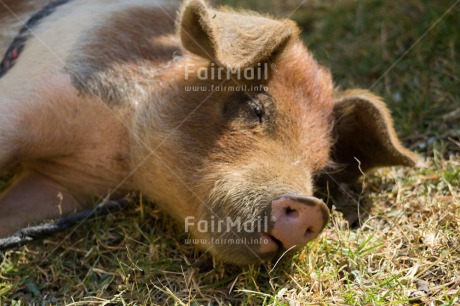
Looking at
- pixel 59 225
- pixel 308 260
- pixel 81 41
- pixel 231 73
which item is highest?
pixel 81 41

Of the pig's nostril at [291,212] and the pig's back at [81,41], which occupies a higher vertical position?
the pig's back at [81,41]

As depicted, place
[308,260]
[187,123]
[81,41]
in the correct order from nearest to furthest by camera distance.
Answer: [308,260], [187,123], [81,41]

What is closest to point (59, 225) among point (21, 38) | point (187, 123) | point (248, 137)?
point (187, 123)

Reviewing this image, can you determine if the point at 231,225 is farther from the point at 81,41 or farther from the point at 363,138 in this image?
the point at 81,41

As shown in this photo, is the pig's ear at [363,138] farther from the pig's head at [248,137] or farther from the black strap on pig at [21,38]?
the black strap on pig at [21,38]

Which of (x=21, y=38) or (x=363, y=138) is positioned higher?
(x=21, y=38)

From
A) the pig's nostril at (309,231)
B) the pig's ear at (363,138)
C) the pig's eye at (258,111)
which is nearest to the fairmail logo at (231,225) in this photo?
the pig's nostril at (309,231)

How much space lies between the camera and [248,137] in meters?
3.24

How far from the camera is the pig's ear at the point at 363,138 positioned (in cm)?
366

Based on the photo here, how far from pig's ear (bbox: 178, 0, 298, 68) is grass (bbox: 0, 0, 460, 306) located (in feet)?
3.33

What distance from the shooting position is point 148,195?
3660mm

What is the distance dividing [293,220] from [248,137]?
0.56m

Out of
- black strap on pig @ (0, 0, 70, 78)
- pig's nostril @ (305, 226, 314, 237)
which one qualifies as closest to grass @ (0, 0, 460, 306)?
pig's nostril @ (305, 226, 314, 237)

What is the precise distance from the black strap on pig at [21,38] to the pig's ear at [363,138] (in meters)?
1.97
